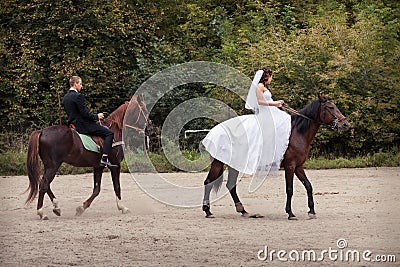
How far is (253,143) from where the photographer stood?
1184 centimetres

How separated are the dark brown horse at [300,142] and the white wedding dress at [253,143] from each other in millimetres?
149

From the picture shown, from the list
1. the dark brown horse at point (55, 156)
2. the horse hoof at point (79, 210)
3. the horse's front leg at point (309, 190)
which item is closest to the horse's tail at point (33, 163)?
the dark brown horse at point (55, 156)

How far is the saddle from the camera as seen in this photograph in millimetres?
12578

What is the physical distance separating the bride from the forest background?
10.00 metres

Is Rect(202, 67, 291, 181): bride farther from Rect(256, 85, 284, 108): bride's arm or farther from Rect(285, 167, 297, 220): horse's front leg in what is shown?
Rect(285, 167, 297, 220): horse's front leg

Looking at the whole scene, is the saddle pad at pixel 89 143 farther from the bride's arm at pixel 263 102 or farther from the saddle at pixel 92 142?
the bride's arm at pixel 263 102

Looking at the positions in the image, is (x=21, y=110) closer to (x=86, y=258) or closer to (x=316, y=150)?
(x=316, y=150)

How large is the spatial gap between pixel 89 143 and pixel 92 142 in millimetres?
82

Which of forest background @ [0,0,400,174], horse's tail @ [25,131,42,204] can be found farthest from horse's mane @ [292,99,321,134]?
forest background @ [0,0,400,174]

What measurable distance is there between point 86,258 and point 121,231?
2.11m

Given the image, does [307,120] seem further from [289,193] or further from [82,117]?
[82,117]

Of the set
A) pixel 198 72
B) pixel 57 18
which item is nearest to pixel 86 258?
pixel 198 72

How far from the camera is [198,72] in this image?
24.8m

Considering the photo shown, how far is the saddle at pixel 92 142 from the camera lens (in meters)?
12.6
